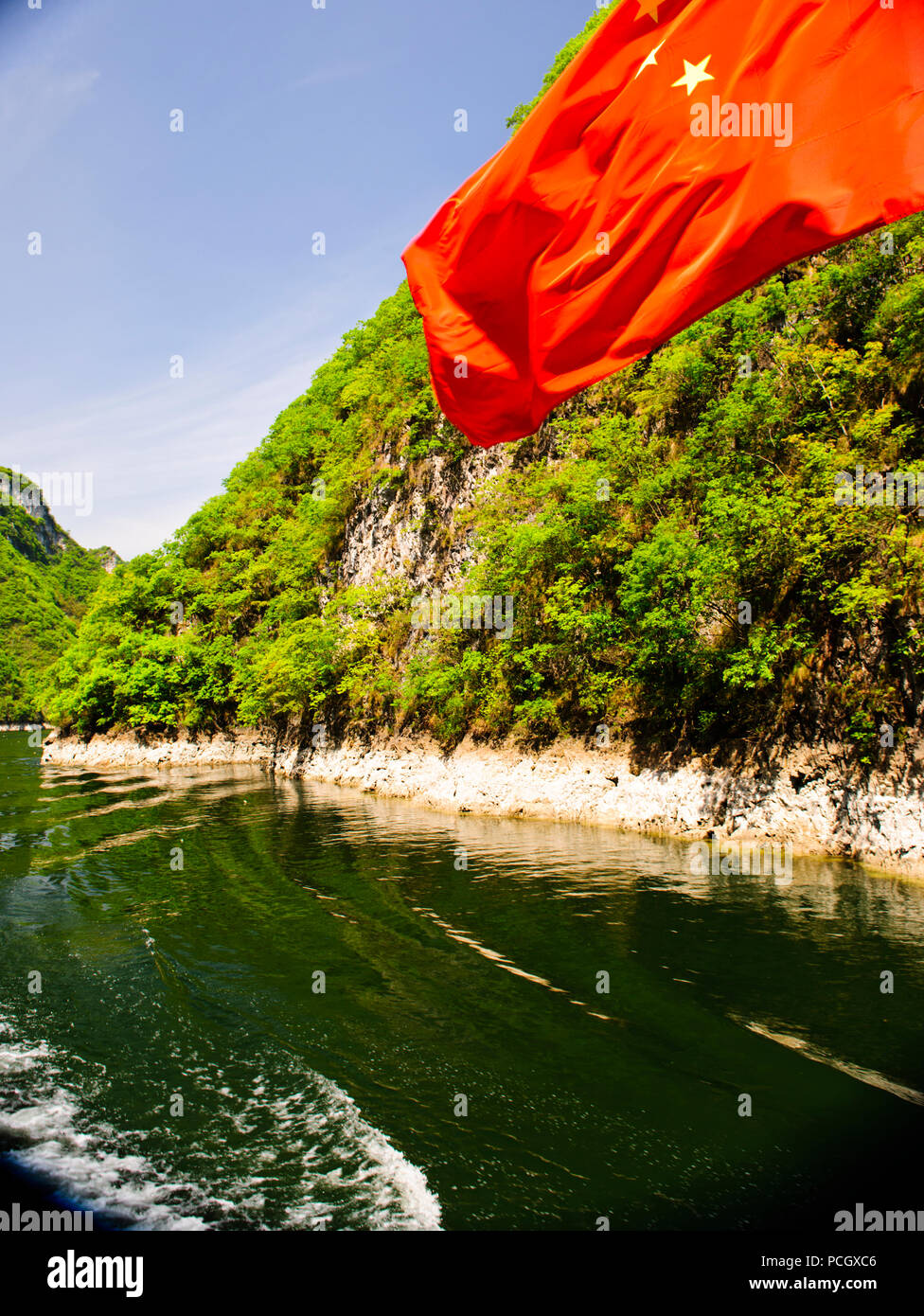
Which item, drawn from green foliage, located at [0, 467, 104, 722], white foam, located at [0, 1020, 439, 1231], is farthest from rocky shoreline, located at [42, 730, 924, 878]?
green foliage, located at [0, 467, 104, 722]

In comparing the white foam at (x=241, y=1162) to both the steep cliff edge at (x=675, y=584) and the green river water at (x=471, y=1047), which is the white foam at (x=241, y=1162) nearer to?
the green river water at (x=471, y=1047)

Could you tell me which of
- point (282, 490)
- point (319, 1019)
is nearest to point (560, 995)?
point (319, 1019)

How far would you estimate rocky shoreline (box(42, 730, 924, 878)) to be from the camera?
13227mm

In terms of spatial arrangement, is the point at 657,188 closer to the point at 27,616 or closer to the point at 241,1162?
the point at 241,1162

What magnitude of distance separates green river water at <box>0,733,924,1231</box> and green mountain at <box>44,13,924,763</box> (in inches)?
198

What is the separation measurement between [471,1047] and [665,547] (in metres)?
13.8

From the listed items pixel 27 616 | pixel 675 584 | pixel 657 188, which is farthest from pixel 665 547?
pixel 27 616

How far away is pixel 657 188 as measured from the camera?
5387 millimetres

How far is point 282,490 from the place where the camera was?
53375 mm

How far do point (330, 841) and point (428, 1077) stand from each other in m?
12.3

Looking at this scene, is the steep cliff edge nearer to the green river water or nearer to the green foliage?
the green river water

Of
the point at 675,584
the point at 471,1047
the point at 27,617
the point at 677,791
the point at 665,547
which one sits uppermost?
the point at 27,617

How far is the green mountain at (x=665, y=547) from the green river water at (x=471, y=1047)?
5.03 metres

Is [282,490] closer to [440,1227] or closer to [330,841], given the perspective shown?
[330,841]
